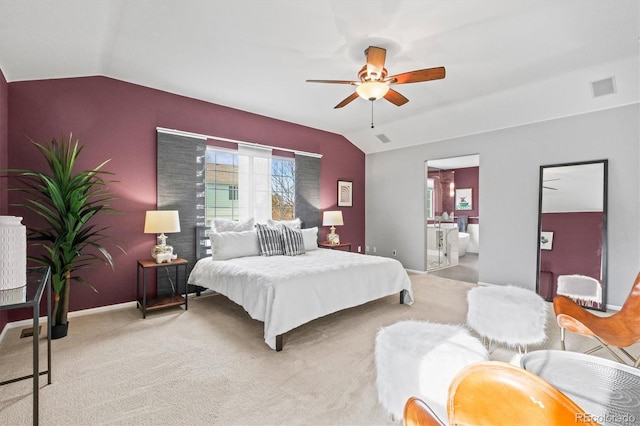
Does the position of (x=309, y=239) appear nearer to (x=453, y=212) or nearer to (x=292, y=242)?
(x=292, y=242)

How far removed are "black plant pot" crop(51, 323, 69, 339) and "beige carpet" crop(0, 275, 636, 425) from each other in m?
0.08

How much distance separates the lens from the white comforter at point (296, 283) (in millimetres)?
2574

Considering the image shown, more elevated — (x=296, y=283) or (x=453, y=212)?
(x=453, y=212)

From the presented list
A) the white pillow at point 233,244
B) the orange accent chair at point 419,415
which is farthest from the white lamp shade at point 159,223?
the orange accent chair at point 419,415

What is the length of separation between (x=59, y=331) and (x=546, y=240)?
5.84m

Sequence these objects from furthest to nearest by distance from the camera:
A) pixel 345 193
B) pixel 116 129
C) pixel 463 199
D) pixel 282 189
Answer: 1. pixel 463 199
2. pixel 345 193
3. pixel 282 189
4. pixel 116 129

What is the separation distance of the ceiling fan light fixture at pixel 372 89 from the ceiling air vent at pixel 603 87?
2.73m

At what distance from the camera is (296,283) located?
8.87ft

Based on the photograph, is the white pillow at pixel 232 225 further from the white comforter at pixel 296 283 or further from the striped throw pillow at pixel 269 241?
the white comforter at pixel 296 283

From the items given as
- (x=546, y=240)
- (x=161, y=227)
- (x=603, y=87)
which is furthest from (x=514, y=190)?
(x=161, y=227)

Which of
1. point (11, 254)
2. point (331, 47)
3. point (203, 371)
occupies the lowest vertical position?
point (203, 371)

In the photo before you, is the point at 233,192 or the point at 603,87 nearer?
the point at 603,87

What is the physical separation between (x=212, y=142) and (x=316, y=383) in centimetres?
362

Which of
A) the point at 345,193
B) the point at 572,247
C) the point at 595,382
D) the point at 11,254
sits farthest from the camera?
the point at 345,193
